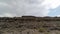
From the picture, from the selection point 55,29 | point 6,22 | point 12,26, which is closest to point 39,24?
point 55,29

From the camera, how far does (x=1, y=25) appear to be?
10.4 metres

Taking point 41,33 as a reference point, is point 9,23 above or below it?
above

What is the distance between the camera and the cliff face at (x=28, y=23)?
10.1 m

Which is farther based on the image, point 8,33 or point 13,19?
point 13,19

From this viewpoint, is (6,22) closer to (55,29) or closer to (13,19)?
(13,19)

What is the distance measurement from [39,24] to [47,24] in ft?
2.47

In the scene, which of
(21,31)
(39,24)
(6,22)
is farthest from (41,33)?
(6,22)

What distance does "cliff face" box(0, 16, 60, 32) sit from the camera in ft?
33.1

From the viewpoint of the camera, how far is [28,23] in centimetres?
1029

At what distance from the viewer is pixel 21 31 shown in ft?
32.6

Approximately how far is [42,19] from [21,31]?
2.32 metres

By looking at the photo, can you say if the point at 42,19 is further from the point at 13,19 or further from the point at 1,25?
the point at 1,25

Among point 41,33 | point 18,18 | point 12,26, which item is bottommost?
point 41,33

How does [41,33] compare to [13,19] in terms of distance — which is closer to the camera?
[41,33]
